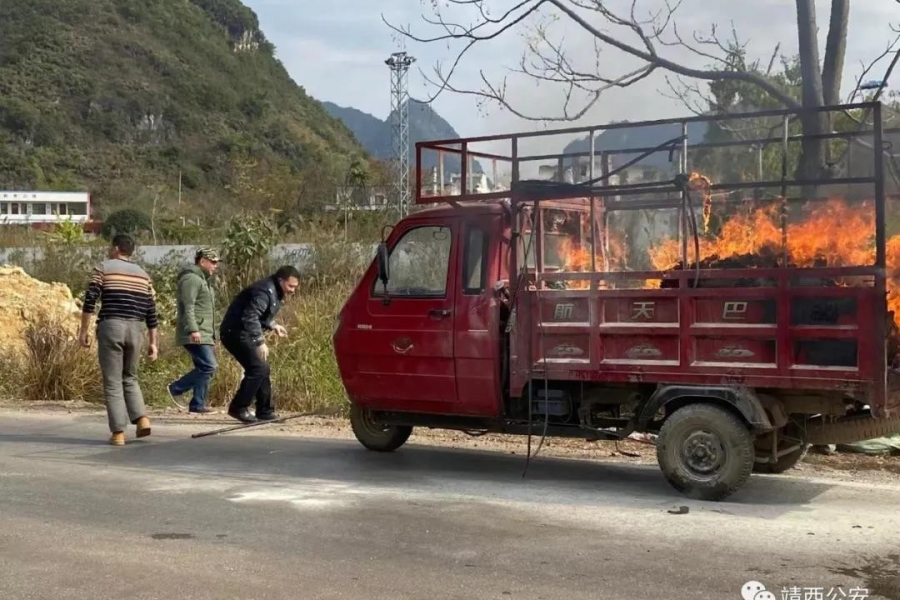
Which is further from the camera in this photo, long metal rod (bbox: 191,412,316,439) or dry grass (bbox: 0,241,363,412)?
dry grass (bbox: 0,241,363,412)

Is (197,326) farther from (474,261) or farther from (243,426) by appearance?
(474,261)

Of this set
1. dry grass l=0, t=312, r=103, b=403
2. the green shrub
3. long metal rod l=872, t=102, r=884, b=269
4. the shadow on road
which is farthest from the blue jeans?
the green shrub

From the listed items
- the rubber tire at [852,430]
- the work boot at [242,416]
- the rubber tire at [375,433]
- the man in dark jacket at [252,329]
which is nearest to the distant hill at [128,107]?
the man in dark jacket at [252,329]

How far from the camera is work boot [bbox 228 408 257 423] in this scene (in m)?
9.76

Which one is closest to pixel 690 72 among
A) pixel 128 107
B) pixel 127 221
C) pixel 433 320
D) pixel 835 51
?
pixel 835 51

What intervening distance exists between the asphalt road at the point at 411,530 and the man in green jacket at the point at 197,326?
7.32 feet

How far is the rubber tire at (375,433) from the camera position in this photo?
844cm

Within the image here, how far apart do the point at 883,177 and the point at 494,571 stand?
361 centimetres

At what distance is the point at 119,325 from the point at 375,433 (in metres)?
2.60

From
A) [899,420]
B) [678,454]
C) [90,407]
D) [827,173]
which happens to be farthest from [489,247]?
[90,407]

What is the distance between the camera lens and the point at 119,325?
8664 mm

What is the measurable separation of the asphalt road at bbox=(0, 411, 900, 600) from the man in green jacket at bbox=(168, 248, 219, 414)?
2233 millimetres

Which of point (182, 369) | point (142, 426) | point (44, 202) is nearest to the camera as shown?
point (142, 426)

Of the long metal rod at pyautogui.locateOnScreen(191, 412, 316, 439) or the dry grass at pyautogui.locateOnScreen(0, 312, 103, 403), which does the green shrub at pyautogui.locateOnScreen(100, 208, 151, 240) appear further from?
A: the long metal rod at pyautogui.locateOnScreen(191, 412, 316, 439)
